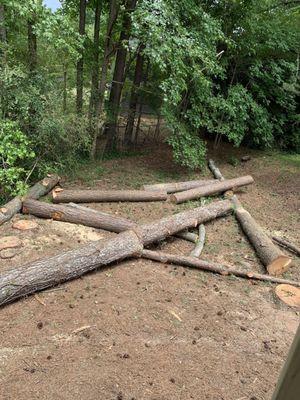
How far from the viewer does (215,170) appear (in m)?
8.98

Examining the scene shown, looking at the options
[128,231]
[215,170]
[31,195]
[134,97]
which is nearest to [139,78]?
[134,97]

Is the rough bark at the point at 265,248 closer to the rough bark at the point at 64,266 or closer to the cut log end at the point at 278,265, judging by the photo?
the cut log end at the point at 278,265

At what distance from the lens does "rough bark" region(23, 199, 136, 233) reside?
560cm

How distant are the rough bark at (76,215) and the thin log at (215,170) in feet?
12.2

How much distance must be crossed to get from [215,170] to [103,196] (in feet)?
11.6

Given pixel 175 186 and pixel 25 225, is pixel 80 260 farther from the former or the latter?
pixel 175 186

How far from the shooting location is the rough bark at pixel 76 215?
5602mm

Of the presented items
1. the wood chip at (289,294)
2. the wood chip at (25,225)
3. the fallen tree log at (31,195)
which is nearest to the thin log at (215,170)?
the fallen tree log at (31,195)

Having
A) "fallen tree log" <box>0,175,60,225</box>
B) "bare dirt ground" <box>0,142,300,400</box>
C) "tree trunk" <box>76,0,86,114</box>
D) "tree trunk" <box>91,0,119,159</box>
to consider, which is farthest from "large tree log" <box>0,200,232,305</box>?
"tree trunk" <box>76,0,86,114</box>

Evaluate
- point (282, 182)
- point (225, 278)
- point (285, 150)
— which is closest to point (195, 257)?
point (225, 278)

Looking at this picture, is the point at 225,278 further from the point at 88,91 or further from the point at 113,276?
the point at 88,91

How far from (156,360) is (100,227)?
9.55 feet

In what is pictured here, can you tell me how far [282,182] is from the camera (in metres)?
8.88

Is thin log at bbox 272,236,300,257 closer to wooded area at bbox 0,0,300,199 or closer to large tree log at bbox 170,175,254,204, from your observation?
large tree log at bbox 170,175,254,204
